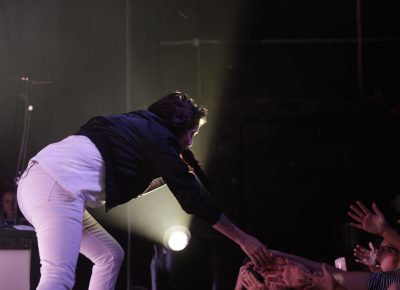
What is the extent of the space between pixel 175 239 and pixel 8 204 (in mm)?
1858

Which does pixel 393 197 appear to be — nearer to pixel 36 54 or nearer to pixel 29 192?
pixel 36 54

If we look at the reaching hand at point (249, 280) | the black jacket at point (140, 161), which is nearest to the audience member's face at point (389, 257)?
the reaching hand at point (249, 280)

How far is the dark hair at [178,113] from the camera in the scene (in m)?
2.67

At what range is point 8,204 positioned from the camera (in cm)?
537

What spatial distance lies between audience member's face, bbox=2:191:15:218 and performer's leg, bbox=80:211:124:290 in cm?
272

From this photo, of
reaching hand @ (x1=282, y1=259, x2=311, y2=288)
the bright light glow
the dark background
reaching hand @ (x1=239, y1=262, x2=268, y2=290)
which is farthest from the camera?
the dark background

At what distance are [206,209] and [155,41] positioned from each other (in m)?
3.02

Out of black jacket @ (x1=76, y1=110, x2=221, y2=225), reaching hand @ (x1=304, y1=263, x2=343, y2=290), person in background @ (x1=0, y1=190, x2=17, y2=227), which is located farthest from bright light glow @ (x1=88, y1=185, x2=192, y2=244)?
reaching hand @ (x1=304, y1=263, x2=343, y2=290)

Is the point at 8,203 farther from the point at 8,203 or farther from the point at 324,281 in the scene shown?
the point at 324,281

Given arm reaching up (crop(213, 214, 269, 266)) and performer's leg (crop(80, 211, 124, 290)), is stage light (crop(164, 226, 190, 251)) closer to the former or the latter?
performer's leg (crop(80, 211, 124, 290))

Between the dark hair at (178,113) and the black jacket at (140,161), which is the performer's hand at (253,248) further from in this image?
the dark hair at (178,113)

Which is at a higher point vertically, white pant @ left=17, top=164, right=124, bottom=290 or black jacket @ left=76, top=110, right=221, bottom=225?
black jacket @ left=76, top=110, right=221, bottom=225

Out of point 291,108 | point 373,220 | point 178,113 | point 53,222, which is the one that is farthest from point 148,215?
point 53,222

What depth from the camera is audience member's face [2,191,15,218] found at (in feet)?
17.3
